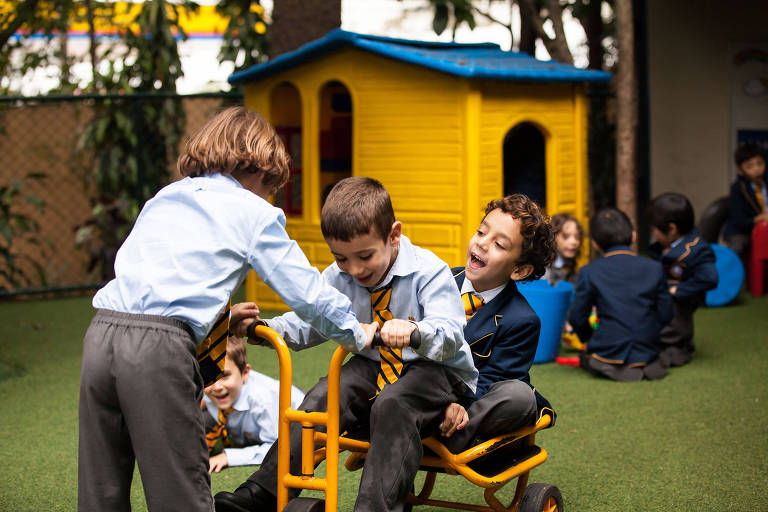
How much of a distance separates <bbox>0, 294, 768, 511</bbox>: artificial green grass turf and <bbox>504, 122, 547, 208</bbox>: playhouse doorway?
1819mm

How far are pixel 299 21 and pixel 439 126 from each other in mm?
2134

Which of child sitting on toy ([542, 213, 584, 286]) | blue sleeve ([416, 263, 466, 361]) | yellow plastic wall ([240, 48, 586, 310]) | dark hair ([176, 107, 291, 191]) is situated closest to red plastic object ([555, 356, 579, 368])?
child sitting on toy ([542, 213, 584, 286])

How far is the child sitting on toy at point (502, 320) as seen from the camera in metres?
2.73

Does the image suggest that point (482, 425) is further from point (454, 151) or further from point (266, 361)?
point (454, 151)

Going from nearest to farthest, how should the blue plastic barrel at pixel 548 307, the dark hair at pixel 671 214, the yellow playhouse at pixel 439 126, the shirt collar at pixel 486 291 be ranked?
the shirt collar at pixel 486 291 < the blue plastic barrel at pixel 548 307 < the dark hair at pixel 671 214 < the yellow playhouse at pixel 439 126

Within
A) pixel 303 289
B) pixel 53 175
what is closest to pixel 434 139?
pixel 303 289

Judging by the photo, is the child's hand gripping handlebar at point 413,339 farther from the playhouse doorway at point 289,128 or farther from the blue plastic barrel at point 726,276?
the playhouse doorway at point 289,128

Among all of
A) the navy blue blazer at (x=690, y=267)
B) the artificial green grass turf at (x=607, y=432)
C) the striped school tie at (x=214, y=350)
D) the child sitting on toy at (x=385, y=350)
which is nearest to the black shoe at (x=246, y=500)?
the child sitting on toy at (x=385, y=350)

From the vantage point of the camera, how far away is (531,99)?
22.4 ft

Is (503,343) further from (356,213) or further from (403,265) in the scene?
(356,213)

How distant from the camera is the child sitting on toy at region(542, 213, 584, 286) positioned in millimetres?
6203

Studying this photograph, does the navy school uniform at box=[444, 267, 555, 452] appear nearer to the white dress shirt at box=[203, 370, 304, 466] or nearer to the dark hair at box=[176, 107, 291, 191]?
the dark hair at box=[176, 107, 291, 191]

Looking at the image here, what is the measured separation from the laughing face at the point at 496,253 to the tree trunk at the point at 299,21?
17.7ft

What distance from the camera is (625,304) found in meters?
5.28
